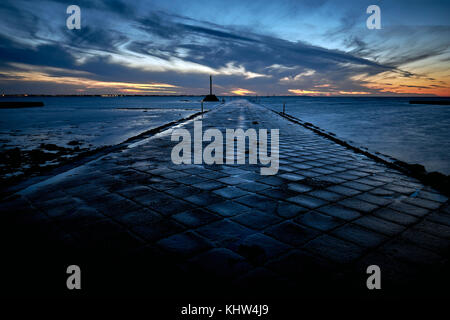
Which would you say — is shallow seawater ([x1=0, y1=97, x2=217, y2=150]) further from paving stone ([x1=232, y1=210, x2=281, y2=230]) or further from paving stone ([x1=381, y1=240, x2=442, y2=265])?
paving stone ([x1=381, y1=240, x2=442, y2=265])

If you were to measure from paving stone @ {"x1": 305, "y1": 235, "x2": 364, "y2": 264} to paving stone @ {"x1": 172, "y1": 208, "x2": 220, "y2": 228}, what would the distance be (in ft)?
3.56

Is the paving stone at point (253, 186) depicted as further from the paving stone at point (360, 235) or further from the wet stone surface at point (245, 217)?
the paving stone at point (360, 235)

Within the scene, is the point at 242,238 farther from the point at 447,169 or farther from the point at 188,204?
the point at 447,169

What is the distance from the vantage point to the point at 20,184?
3.86m

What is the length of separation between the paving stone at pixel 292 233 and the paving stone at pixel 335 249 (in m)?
0.08

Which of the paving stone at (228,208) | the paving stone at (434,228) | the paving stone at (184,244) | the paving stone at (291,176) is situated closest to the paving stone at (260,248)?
the paving stone at (184,244)

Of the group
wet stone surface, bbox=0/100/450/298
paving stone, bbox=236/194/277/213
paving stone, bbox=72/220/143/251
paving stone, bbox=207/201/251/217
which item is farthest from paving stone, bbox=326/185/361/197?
paving stone, bbox=72/220/143/251

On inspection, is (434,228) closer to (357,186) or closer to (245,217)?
(357,186)

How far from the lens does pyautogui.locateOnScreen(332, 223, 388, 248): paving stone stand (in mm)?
2273

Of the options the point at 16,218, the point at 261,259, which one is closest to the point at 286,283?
the point at 261,259

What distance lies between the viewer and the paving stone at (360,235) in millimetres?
2273

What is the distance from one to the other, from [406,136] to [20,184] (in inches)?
726

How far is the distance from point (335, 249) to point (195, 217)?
58.9 inches

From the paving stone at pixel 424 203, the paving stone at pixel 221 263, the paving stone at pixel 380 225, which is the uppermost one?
the paving stone at pixel 424 203
